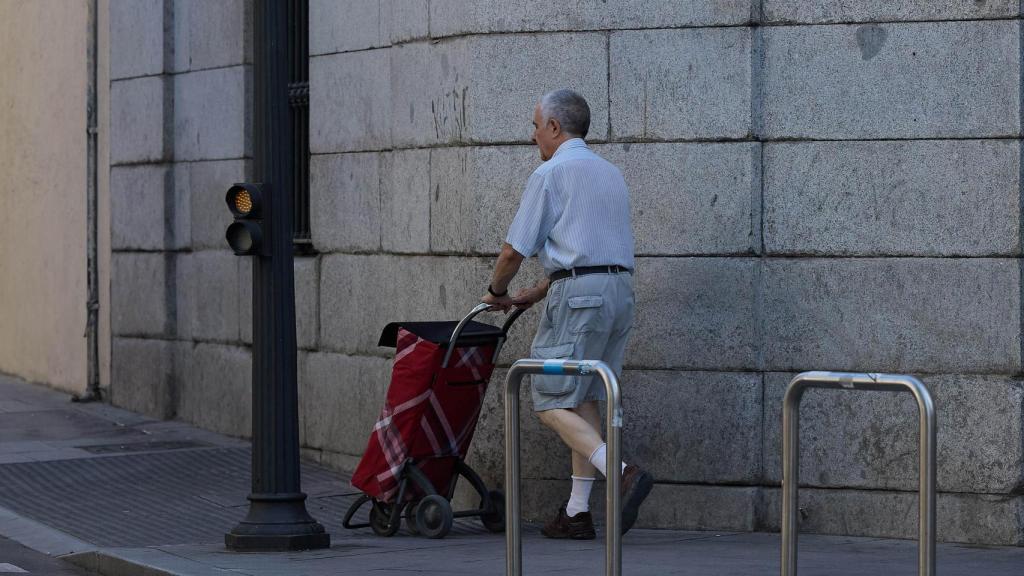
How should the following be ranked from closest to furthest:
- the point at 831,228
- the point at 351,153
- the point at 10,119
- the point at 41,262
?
1. the point at 831,228
2. the point at 351,153
3. the point at 41,262
4. the point at 10,119

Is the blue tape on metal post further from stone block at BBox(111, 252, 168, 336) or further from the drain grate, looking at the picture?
stone block at BBox(111, 252, 168, 336)

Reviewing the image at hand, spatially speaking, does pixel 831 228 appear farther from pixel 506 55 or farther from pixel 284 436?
pixel 284 436

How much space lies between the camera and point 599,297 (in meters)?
7.52

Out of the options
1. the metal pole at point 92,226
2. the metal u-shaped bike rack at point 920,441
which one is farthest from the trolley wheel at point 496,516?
the metal pole at point 92,226

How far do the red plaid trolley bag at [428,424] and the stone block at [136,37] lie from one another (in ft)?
16.5

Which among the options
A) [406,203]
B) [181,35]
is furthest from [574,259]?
[181,35]

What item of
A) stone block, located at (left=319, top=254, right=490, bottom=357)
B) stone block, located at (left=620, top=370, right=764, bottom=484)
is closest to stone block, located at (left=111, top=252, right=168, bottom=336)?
stone block, located at (left=319, top=254, right=490, bottom=357)

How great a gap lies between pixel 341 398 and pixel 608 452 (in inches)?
185

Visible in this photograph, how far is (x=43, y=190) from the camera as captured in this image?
14.9 metres

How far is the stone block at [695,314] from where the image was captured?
8102 mm

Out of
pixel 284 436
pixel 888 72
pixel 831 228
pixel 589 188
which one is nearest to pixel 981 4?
pixel 888 72

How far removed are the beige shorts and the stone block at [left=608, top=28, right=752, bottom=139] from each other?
35.1 inches

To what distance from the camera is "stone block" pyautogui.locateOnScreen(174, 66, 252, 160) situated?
1148 cm

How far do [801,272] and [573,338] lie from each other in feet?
4.01
